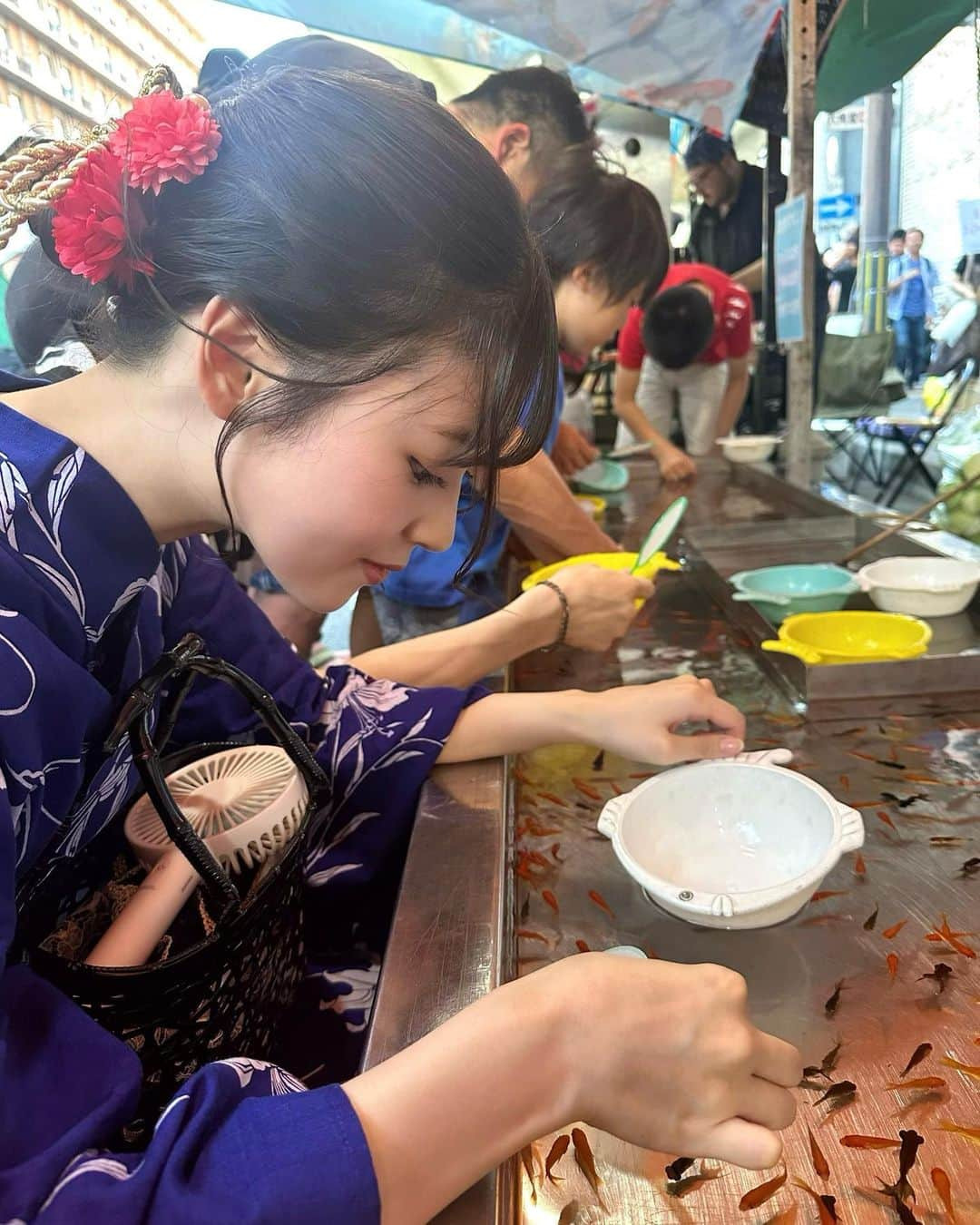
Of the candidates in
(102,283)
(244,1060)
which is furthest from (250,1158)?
(102,283)

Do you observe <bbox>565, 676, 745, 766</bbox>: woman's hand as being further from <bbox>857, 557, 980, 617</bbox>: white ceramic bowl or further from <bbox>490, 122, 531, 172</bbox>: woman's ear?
<bbox>490, 122, 531, 172</bbox>: woman's ear

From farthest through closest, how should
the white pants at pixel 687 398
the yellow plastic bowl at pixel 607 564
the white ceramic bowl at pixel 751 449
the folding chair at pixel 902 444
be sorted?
the folding chair at pixel 902 444 < the white pants at pixel 687 398 < the white ceramic bowl at pixel 751 449 < the yellow plastic bowl at pixel 607 564

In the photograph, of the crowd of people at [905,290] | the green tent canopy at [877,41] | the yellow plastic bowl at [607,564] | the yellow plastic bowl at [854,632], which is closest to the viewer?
the yellow plastic bowl at [854,632]

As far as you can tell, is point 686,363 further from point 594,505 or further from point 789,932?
point 789,932

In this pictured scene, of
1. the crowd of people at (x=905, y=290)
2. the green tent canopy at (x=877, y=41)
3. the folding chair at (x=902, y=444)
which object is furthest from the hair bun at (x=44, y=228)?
the crowd of people at (x=905, y=290)

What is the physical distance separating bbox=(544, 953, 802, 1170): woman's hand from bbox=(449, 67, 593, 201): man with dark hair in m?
1.89

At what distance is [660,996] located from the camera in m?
0.63

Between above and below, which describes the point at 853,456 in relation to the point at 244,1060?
below

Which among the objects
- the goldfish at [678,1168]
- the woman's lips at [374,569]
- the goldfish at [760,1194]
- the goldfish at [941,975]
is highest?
the woman's lips at [374,569]

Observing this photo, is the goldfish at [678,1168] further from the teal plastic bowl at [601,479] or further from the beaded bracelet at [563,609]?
the teal plastic bowl at [601,479]

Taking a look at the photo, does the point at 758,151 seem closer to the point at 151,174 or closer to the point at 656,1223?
the point at 151,174

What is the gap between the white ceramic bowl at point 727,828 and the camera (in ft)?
2.85

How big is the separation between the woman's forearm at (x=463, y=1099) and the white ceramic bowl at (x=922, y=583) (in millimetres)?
1166

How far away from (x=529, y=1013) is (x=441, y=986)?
15 cm
